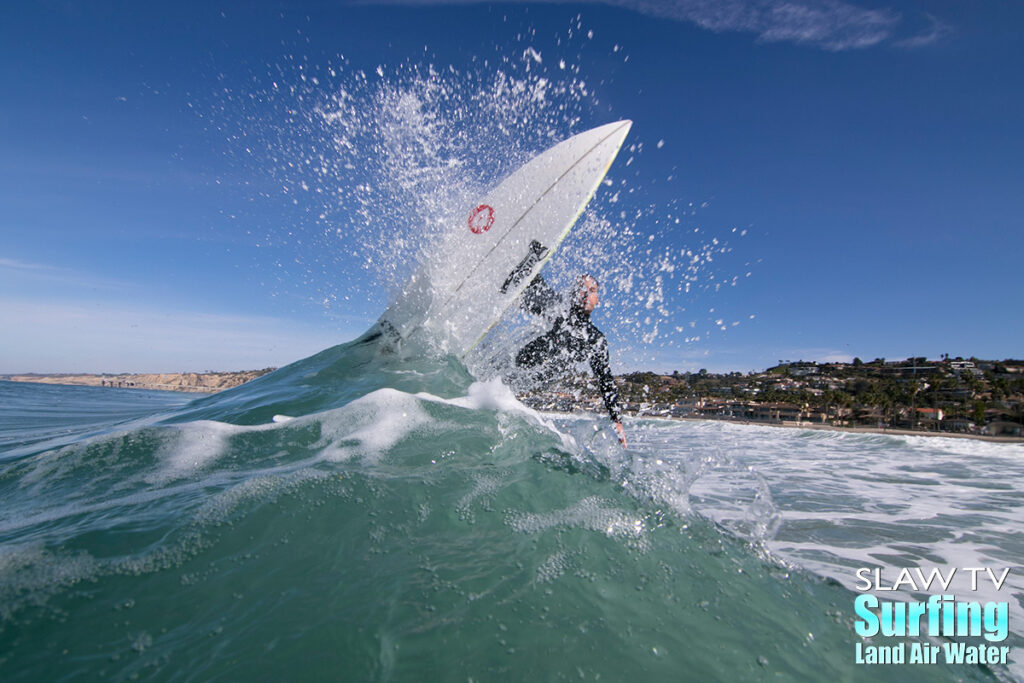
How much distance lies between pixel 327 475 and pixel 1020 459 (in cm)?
1688

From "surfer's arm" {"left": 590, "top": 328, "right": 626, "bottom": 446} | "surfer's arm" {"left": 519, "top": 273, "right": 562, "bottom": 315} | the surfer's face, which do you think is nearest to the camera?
"surfer's arm" {"left": 590, "top": 328, "right": 626, "bottom": 446}

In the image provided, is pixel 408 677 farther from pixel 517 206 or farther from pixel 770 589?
pixel 517 206

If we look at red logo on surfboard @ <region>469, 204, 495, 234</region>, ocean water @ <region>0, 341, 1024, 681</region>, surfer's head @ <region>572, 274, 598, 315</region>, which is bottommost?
ocean water @ <region>0, 341, 1024, 681</region>

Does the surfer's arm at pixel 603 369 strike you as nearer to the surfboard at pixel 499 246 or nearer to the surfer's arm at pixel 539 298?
the surfer's arm at pixel 539 298

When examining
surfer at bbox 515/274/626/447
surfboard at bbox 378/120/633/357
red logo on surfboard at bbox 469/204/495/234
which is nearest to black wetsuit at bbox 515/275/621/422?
surfer at bbox 515/274/626/447

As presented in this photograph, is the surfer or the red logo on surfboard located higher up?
the red logo on surfboard

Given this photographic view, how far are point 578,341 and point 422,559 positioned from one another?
4.88 metres

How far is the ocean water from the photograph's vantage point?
181 cm

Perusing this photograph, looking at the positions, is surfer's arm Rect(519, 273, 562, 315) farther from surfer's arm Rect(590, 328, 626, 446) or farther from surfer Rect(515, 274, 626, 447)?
surfer's arm Rect(590, 328, 626, 446)

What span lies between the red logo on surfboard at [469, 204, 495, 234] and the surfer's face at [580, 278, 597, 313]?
2625 millimetres

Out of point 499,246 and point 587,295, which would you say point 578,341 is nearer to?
point 587,295

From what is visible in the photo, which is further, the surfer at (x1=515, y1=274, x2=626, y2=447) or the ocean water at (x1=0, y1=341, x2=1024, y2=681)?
the surfer at (x1=515, y1=274, x2=626, y2=447)

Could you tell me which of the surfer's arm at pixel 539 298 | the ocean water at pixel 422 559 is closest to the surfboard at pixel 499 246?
the surfer's arm at pixel 539 298

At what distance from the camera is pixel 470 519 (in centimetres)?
285
